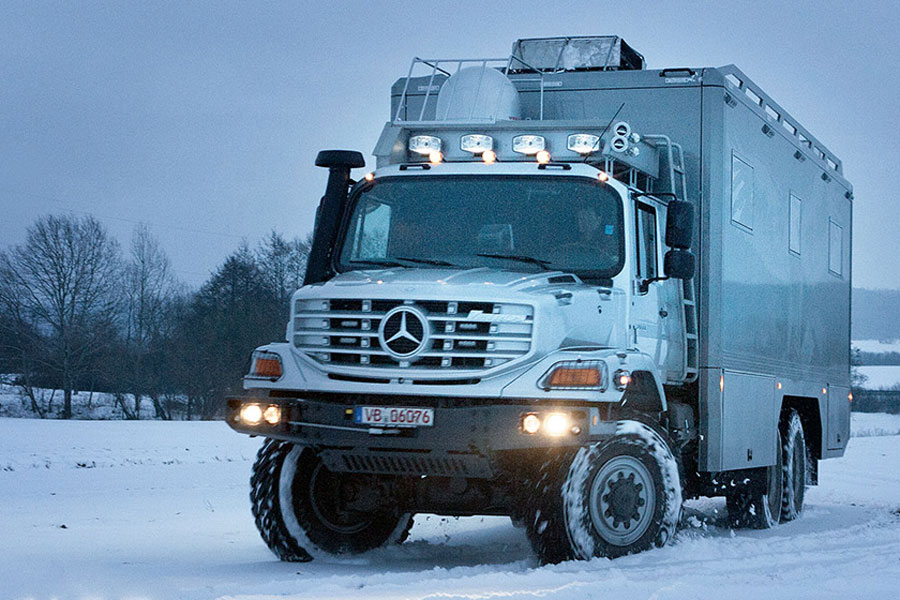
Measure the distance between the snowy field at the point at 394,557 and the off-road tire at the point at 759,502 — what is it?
232mm

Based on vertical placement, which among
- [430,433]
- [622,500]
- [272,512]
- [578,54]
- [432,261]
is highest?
[578,54]

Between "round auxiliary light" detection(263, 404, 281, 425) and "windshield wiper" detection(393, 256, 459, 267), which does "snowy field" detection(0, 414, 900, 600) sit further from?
"windshield wiper" detection(393, 256, 459, 267)

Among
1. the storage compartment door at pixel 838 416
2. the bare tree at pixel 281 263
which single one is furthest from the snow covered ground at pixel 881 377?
the storage compartment door at pixel 838 416

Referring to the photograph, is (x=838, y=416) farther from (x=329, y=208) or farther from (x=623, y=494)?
(x=329, y=208)

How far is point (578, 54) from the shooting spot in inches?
454

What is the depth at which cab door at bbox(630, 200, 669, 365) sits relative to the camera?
908cm

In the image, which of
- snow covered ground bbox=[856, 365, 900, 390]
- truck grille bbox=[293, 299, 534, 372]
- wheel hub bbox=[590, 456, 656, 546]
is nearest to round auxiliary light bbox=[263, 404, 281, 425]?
truck grille bbox=[293, 299, 534, 372]

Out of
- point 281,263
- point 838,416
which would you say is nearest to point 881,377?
point 281,263

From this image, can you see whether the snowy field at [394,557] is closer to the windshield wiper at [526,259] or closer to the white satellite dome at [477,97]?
the windshield wiper at [526,259]

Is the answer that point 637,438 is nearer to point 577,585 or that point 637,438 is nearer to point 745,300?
point 577,585

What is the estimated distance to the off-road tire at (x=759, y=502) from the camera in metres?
12.3

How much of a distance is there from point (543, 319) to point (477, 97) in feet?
9.82

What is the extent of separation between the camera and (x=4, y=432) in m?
25.9

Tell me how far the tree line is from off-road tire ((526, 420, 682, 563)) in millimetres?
45340
